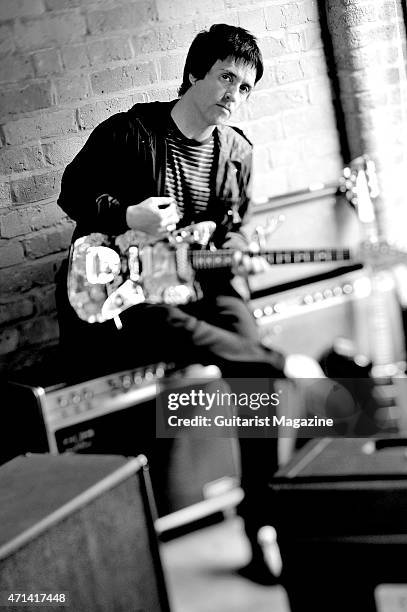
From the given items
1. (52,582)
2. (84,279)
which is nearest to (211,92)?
(84,279)

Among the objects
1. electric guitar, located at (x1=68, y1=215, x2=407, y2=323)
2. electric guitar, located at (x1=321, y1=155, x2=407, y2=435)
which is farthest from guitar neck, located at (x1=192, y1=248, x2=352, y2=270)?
electric guitar, located at (x1=321, y1=155, x2=407, y2=435)


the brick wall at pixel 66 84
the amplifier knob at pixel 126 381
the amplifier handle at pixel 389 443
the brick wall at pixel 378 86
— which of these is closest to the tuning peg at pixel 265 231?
the brick wall at pixel 66 84

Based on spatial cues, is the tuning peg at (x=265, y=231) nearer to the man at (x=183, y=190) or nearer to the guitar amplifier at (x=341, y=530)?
the man at (x=183, y=190)

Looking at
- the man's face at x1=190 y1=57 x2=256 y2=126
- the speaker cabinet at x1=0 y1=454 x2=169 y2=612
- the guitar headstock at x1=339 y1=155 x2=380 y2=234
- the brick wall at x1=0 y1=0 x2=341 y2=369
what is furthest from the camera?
the guitar headstock at x1=339 y1=155 x2=380 y2=234

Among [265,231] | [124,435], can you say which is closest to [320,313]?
[265,231]

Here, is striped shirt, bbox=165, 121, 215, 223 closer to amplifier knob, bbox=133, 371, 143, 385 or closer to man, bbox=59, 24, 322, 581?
man, bbox=59, 24, 322, 581

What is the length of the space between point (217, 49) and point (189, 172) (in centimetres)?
37

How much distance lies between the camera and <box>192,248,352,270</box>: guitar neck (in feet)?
8.21

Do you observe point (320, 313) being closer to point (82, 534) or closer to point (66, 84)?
point (66, 84)

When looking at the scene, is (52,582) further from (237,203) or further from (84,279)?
(237,203)

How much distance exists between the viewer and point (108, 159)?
2.40 m

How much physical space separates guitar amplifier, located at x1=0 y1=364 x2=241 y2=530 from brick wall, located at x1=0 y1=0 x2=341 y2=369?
171mm

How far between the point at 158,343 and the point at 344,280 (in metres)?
0.72

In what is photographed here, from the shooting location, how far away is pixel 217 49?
7.93ft
